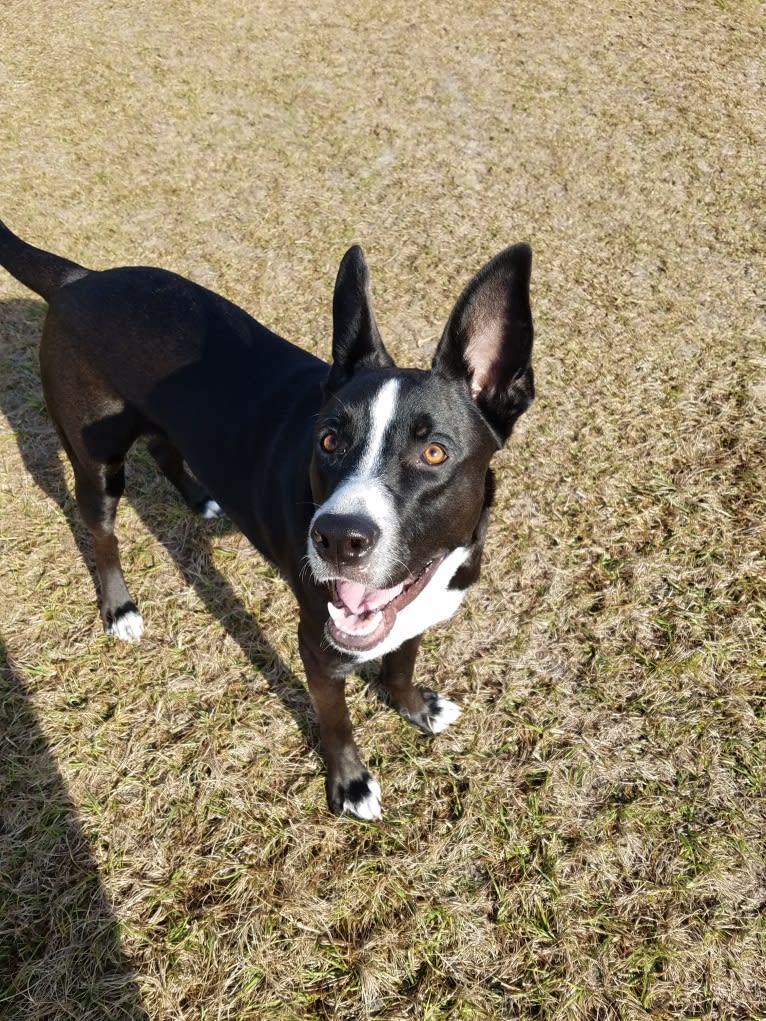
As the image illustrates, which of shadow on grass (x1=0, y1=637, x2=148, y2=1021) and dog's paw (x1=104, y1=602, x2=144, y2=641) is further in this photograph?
dog's paw (x1=104, y1=602, x2=144, y2=641)

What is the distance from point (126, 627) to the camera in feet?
11.9

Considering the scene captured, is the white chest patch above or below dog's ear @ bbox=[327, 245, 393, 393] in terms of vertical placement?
below

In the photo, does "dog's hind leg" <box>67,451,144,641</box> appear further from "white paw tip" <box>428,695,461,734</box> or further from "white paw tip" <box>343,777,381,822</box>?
"white paw tip" <box>428,695,461,734</box>

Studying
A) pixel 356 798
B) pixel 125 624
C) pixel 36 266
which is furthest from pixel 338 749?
pixel 36 266

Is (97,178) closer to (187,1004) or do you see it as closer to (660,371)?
(660,371)

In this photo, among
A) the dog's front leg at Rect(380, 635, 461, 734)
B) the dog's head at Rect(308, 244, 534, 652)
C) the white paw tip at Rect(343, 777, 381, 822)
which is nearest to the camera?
the dog's head at Rect(308, 244, 534, 652)

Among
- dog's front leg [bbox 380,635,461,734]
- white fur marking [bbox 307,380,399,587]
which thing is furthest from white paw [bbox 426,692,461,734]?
white fur marking [bbox 307,380,399,587]

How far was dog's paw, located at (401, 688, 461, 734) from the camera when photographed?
3291 mm

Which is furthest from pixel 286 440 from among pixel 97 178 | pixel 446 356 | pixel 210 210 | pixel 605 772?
pixel 97 178

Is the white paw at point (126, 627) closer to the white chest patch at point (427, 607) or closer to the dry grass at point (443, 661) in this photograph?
the dry grass at point (443, 661)

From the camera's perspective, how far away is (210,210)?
6355mm

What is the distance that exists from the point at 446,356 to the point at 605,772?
6.75 feet

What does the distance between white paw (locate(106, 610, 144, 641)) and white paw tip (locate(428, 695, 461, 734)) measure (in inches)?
61.6

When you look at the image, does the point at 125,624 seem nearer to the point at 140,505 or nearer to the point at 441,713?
the point at 140,505
